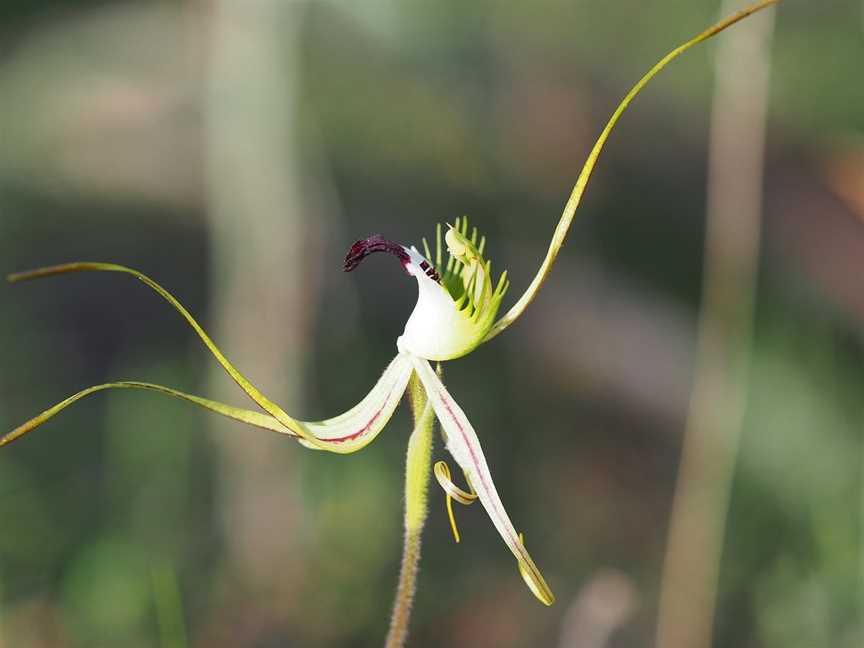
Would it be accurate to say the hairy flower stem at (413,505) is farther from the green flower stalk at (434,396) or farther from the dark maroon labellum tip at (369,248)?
the dark maroon labellum tip at (369,248)

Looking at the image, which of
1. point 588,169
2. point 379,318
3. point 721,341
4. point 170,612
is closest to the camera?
point 588,169

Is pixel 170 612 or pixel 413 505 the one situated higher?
pixel 413 505

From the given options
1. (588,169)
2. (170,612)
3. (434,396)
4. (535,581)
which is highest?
(588,169)

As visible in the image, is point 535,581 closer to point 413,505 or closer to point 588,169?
point 413,505

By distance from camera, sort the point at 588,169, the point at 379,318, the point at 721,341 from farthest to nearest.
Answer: the point at 379,318
the point at 721,341
the point at 588,169

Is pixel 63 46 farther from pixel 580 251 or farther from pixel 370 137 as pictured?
pixel 580 251

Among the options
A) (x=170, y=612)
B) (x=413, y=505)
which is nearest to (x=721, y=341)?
(x=170, y=612)

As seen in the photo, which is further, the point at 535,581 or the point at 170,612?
the point at 170,612
